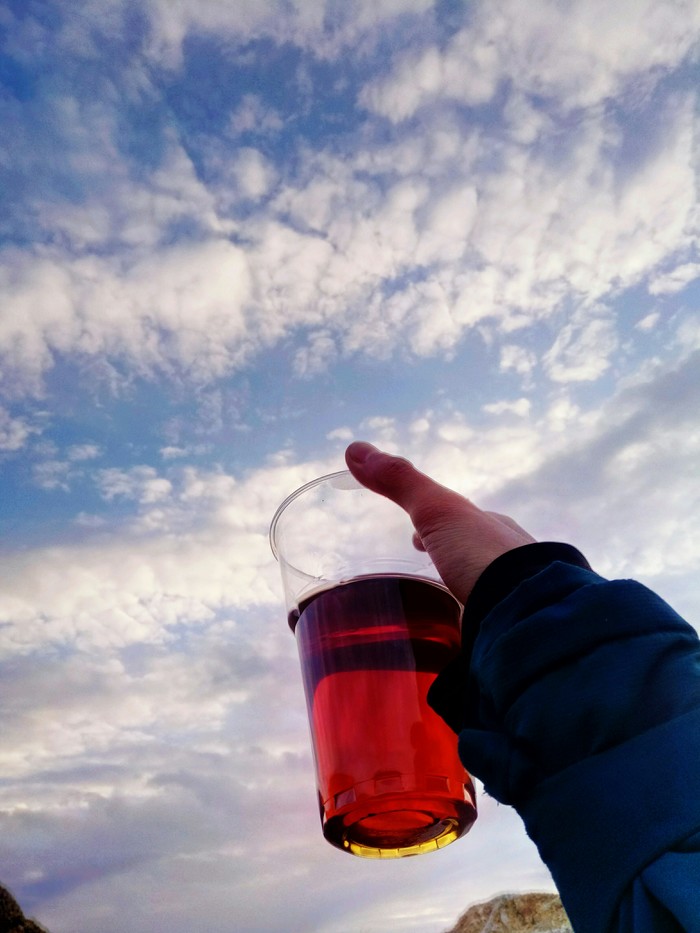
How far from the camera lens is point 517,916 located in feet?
12.3

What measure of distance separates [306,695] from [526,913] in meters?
2.47

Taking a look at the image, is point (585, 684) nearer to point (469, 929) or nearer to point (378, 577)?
point (378, 577)

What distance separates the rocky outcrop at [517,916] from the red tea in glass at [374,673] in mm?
2125

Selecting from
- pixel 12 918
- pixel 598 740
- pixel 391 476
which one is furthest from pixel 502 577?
pixel 12 918

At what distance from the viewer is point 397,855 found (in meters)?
2.02

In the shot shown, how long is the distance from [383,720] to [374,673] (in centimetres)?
12

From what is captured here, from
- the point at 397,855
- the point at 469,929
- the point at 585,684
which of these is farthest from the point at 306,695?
the point at 469,929

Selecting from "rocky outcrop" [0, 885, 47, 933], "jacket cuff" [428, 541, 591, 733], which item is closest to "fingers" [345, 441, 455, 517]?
"jacket cuff" [428, 541, 591, 733]

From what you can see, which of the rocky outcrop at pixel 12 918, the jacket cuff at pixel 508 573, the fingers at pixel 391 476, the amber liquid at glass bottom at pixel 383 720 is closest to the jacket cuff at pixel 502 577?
the jacket cuff at pixel 508 573

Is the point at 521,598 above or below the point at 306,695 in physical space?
below

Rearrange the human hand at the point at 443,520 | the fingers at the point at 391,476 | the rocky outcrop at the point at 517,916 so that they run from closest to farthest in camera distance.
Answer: the human hand at the point at 443,520 < the fingers at the point at 391,476 < the rocky outcrop at the point at 517,916

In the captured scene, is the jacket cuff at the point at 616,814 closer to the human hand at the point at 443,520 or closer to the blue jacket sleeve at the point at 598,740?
the blue jacket sleeve at the point at 598,740

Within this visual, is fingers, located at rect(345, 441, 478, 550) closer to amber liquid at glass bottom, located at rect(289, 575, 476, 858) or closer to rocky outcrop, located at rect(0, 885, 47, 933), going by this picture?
amber liquid at glass bottom, located at rect(289, 575, 476, 858)

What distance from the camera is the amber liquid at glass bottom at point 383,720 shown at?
1.86 metres
